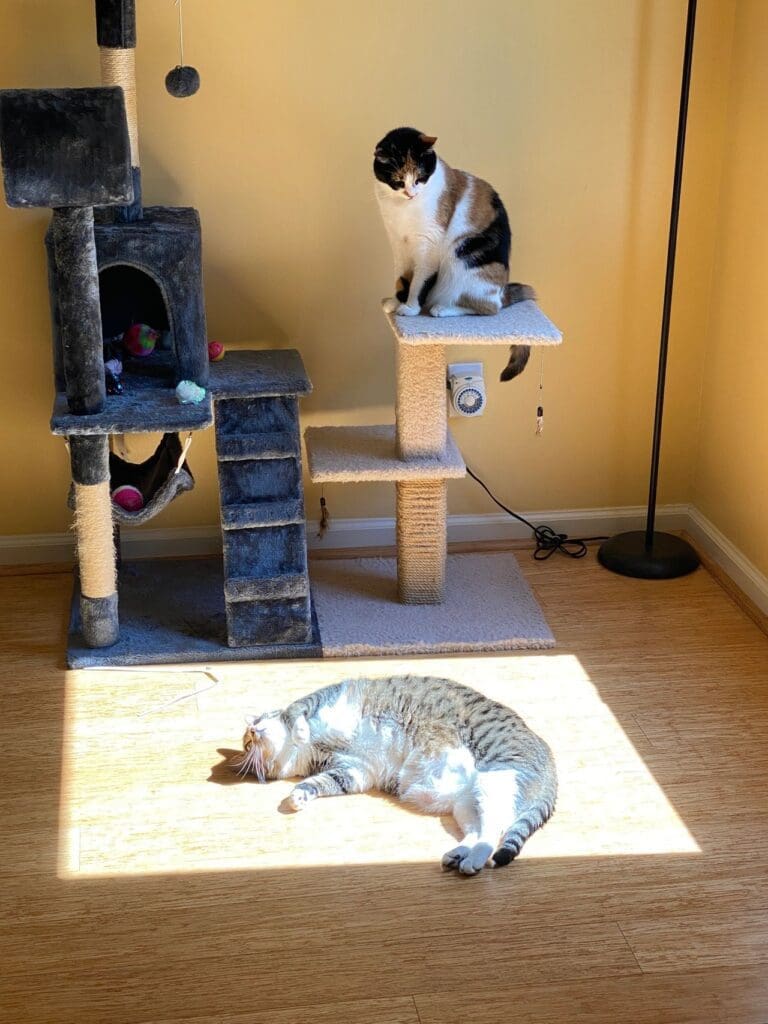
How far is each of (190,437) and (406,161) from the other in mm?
798

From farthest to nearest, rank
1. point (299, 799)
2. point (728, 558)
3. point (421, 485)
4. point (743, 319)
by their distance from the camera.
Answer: point (728, 558)
point (743, 319)
point (421, 485)
point (299, 799)

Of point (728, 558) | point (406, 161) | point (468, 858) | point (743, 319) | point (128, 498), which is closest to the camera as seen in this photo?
point (468, 858)

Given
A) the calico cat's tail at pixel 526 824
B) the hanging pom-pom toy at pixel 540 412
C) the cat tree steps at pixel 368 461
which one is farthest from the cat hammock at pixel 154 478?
the calico cat's tail at pixel 526 824

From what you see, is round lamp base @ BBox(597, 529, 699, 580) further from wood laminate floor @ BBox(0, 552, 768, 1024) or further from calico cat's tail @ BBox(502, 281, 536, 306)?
calico cat's tail @ BBox(502, 281, 536, 306)

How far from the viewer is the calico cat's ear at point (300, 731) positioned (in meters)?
2.46

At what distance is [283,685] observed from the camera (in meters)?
2.81

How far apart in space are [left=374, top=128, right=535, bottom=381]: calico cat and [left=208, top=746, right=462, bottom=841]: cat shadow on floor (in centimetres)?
112

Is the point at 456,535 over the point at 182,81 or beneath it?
beneath

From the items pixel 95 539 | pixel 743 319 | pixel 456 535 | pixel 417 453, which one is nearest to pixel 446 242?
pixel 417 453

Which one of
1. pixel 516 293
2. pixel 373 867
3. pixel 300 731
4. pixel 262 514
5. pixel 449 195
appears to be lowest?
pixel 373 867

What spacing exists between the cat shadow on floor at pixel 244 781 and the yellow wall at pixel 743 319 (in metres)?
1.28

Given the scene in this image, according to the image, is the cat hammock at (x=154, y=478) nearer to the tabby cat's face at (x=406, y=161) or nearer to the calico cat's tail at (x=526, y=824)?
the tabby cat's face at (x=406, y=161)

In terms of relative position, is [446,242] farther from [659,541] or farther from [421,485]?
[659,541]

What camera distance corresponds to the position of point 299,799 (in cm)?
235
